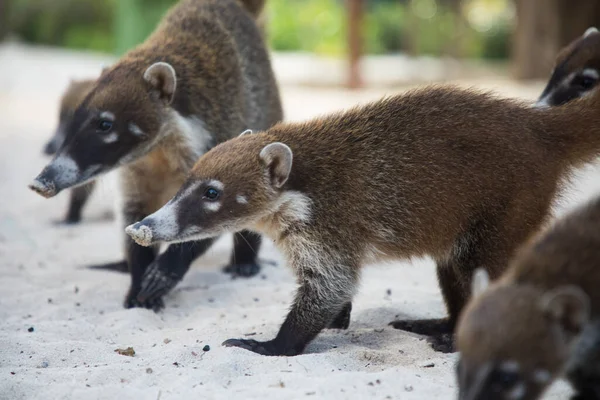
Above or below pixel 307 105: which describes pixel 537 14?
above

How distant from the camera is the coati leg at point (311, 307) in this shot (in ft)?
15.5

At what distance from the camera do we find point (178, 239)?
4.86 metres

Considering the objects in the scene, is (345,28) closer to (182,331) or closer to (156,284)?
(156,284)

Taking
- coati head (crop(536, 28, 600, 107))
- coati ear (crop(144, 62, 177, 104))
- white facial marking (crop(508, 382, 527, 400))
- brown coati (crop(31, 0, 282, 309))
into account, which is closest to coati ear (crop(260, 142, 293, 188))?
brown coati (crop(31, 0, 282, 309))

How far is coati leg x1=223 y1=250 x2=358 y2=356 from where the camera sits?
186 inches

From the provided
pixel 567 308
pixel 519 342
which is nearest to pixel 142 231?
pixel 519 342

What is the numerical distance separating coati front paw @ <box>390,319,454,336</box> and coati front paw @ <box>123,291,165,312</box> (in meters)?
1.75

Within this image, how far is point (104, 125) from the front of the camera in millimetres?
5777

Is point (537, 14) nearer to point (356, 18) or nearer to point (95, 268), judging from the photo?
point (356, 18)

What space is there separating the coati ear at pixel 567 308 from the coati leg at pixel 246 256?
377 centimetres

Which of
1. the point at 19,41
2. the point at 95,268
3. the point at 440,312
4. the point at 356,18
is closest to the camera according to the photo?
the point at 440,312

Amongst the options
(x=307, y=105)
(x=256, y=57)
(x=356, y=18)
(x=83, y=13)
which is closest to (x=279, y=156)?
(x=256, y=57)

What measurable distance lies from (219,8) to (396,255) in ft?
10.5

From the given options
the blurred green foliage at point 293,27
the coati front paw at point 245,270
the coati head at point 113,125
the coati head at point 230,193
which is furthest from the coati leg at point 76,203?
the blurred green foliage at point 293,27
